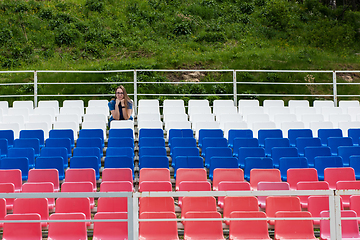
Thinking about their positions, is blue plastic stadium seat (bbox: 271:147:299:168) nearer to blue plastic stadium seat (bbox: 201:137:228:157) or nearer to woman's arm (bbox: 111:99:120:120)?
blue plastic stadium seat (bbox: 201:137:228:157)

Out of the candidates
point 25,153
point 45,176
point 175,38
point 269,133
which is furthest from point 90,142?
point 175,38

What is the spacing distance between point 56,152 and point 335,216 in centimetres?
452

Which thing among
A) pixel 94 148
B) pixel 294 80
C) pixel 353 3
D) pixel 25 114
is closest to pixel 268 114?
pixel 94 148

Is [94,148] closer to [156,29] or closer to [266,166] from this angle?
[266,166]

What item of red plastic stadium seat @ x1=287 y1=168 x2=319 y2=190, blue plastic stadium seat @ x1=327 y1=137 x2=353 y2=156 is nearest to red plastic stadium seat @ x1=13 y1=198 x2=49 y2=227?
red plastic stadium seat @ x1=287 y1=168 x2=319 y2=190

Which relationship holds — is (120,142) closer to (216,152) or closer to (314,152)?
(216,152)

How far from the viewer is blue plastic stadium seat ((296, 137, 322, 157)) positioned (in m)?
7.28

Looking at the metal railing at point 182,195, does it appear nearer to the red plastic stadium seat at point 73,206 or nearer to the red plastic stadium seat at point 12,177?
the red plastic stadium seat at point 73,206

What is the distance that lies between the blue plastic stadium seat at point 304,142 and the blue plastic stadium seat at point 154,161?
106 inches

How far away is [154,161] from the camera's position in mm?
6160

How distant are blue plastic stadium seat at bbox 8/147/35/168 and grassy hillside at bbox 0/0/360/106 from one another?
7.55m

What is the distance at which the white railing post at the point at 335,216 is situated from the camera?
142 inches

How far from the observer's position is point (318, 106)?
9.88 metres

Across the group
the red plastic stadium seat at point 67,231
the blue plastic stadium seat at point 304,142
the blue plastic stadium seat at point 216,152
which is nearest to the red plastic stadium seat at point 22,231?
the red plastic stadium seat at point 67,231
